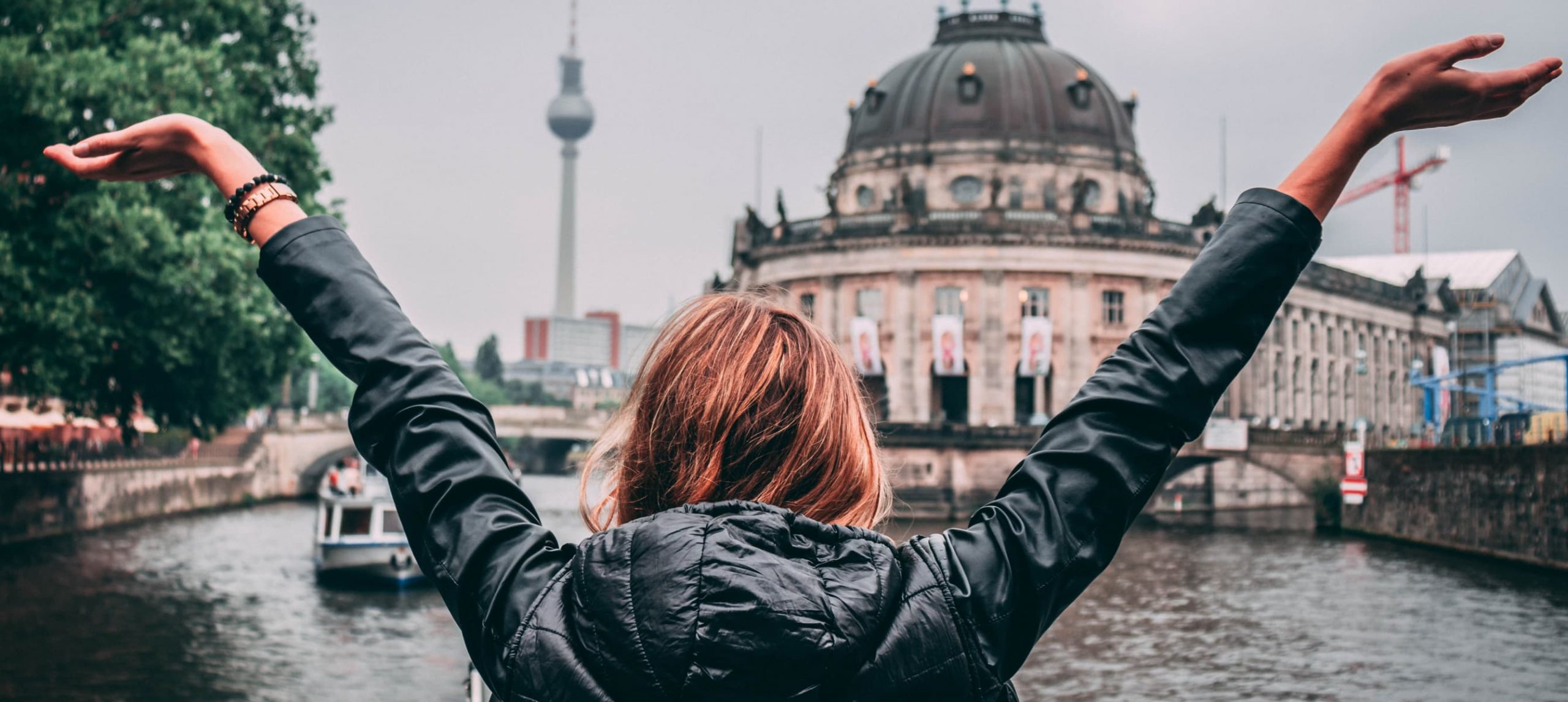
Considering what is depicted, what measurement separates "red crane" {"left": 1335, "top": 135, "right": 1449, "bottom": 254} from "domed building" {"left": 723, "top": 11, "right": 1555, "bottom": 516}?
5687 centimetres

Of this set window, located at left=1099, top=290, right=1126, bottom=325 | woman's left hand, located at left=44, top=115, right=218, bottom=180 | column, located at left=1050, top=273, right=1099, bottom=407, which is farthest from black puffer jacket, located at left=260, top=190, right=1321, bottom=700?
window, located at left=1099, top=290, right=1126, bottom=325

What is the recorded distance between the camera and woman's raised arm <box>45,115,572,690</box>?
6.84 ft

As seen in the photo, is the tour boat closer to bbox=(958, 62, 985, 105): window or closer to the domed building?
the domed building

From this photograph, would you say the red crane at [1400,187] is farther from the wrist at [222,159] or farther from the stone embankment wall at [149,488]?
the wrist at [222,159]

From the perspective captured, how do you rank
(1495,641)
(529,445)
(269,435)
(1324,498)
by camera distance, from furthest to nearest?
1. (529,445)
2. (269,435)
3. (1324,498)
4. (1495,641)

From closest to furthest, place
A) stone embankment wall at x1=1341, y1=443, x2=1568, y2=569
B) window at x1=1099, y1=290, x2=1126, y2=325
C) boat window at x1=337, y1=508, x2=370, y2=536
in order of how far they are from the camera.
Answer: boat window at x1=337, y1=508, x2=370, y2=536
stone embankment wall at x1=1341, y1=443, x2=1568, y2=569
window at x1=1099, y1=290, x2=1126, y2=325

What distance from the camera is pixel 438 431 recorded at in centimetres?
215

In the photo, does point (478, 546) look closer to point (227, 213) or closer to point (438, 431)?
point (438, 431)

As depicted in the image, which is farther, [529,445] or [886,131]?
[529,445]

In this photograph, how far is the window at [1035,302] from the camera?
68.5 meters

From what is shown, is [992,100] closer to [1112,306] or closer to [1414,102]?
[1112,306]

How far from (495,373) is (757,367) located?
169 metres

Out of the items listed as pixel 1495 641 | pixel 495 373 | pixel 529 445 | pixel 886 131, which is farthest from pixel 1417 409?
pixel 495 373

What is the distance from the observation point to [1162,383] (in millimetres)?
2123
